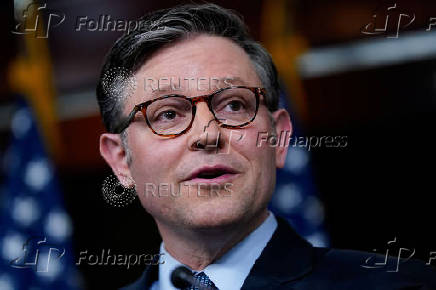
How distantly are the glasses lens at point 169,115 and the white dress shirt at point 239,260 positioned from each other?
26 cm

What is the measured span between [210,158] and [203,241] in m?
0.18

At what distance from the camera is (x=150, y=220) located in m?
1.29

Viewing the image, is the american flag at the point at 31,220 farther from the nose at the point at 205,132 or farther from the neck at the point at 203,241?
the nose at the point at 205,132

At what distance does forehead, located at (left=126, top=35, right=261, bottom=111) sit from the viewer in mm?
1035

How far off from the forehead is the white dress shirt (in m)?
0.30

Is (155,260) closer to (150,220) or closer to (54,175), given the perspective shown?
(150,220)

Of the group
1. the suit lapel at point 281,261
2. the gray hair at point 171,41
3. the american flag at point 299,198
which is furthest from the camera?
the american flag at point 299,198

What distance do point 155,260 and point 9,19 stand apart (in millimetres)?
1098

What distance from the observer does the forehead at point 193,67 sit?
1.04 meters

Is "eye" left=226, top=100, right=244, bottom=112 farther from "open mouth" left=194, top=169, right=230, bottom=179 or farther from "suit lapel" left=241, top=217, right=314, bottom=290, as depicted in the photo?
"suit lapel" left=241, top=217, right=314, bottom=290

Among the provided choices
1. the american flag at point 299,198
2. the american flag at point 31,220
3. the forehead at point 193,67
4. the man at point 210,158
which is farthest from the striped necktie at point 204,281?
the american flag at point 31,220

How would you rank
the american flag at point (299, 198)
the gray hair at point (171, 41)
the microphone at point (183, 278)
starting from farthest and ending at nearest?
the american flag at point (299, 198), the gray hair at point (171, 41), the microphone at point (183, 278)

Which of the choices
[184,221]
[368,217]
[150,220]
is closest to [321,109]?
[368,217]

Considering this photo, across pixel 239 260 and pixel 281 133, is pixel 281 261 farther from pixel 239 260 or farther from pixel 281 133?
pixel 281 133
